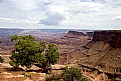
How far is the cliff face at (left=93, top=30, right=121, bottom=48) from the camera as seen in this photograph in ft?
301

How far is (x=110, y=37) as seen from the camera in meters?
112

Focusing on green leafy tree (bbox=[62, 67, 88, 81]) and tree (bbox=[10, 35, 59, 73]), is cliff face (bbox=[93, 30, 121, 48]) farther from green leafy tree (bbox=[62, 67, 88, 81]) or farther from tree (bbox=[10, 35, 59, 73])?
green leafy tree (bbox=[62, 67, 88, 81])

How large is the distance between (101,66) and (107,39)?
37844 millimetres

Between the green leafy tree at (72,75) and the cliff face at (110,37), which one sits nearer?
the green leafy tree at (72,75)

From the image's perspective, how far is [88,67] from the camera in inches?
3147

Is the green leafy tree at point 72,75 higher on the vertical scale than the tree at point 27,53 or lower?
lower

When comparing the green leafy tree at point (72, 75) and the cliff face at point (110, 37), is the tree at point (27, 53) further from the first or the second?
the cliff face at point (110, 37)

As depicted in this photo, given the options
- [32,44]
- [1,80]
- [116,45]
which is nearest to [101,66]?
[116,45]

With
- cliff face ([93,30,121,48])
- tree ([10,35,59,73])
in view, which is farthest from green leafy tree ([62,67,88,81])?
cliff face ([93,30,121,48])

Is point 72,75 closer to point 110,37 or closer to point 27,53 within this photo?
point 27,53

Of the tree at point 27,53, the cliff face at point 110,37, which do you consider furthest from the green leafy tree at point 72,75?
the cliff face at point 110,37

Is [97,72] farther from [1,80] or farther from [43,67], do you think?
[1,80]

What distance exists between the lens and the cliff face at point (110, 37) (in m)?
91.9

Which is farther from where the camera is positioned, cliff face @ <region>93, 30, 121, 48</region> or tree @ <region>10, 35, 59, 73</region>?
cliff face @ <region>93, 30, 121, 48</region>
